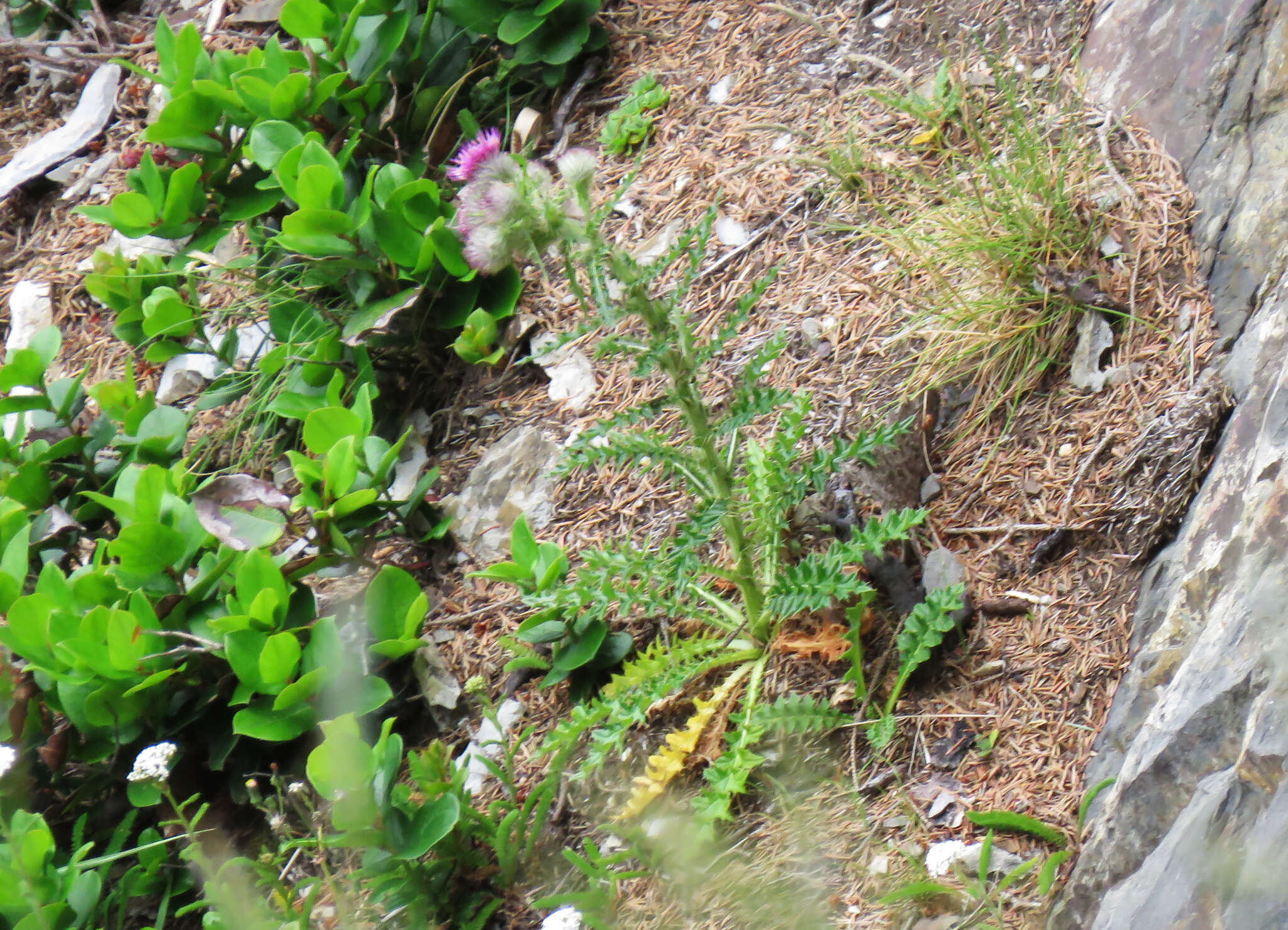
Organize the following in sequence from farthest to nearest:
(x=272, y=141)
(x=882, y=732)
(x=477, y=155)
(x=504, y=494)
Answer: (x=272, y=141) → (x=504, y=494) → (x=477, y=155) → (x=882, y=732)

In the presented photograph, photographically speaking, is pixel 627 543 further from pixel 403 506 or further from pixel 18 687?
pixel 18 687

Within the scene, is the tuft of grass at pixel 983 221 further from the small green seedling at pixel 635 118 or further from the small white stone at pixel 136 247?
the small white stone at pixel 136 247

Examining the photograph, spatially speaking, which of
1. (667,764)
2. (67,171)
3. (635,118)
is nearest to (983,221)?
(635,118)

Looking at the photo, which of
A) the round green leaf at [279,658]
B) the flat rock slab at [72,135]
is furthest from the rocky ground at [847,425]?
the flat rock slab at [72,135]

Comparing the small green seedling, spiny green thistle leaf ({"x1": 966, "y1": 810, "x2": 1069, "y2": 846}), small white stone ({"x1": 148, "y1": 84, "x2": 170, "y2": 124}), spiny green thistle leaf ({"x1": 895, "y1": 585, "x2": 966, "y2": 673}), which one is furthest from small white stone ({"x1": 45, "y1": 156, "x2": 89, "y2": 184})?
spiny green thistle leaf ({"x1": 966, "y1": 810, "x2": 1069, "y2": 846})

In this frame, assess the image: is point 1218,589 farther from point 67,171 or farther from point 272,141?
point 67,171

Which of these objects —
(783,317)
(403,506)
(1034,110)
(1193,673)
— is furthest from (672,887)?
(1034,110)

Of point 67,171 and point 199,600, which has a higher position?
point 67,171
